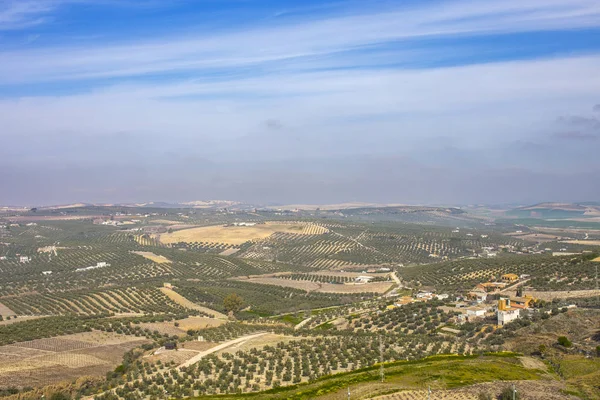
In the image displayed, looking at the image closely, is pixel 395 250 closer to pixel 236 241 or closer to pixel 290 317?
pixel 236 241

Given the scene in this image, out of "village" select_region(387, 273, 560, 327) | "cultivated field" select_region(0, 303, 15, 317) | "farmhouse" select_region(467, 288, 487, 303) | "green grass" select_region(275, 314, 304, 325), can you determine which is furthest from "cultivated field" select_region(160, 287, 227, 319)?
"farmhouse" select_region(467, 288, 487, 303)

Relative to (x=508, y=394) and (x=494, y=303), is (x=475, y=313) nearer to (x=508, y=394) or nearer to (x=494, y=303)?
(x=494, y=303)

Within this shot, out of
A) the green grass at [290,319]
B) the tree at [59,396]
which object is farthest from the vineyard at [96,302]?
the tree at [59,396]

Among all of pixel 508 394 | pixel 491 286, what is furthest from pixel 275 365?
pixel 491 286

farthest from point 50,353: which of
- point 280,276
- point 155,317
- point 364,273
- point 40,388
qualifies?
point 364,273

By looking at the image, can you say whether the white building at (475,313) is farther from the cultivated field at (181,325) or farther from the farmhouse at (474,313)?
the cultivated field at (181,325)

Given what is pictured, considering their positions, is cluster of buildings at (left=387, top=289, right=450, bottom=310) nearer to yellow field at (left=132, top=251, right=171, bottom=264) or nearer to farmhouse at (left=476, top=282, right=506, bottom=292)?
farmhouse at (left=476, top=282, right=506, bottom=292)
